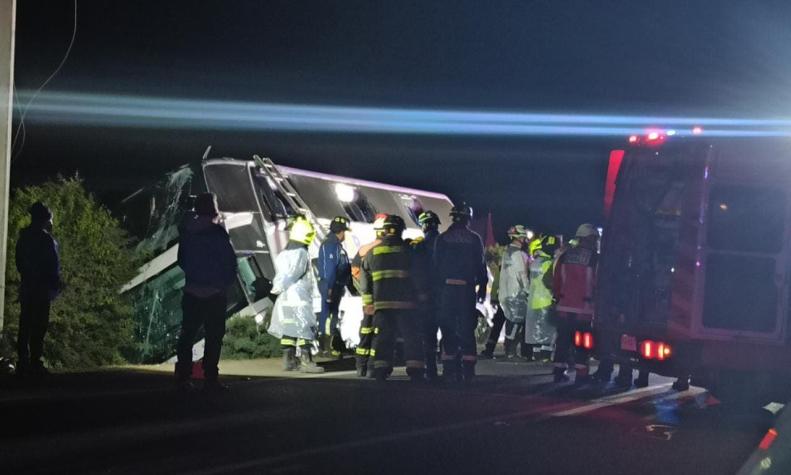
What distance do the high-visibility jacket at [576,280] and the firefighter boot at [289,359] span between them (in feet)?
10.1

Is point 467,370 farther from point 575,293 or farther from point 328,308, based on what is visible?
point 328,308

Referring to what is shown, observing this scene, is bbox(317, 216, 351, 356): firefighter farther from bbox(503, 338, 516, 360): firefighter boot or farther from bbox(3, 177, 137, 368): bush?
bbox(503, 338, 516, 360): firefighter boot

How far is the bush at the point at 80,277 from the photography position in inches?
498

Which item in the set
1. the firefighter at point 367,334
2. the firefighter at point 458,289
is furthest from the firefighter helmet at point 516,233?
the firefighter at point 367,334

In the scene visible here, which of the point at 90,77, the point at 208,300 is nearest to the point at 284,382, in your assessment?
the point at 208,300

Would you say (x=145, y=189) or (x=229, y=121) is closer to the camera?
(x=145, y=189)

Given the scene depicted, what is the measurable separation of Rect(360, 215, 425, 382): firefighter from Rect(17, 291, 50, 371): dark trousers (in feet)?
11.2

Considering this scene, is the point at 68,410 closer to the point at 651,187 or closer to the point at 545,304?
the point at 651,187

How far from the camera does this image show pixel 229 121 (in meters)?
28.4

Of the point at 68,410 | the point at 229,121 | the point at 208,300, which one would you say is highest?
the point at 229,121

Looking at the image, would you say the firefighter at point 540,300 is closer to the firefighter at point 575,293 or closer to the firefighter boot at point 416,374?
the firefighter at point 575,293

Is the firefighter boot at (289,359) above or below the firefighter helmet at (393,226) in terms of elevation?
below

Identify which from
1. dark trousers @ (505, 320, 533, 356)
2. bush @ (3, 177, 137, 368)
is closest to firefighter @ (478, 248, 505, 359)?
dark trousers @ (505, 320, 533, 356)

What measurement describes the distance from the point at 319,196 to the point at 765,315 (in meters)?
7.97
